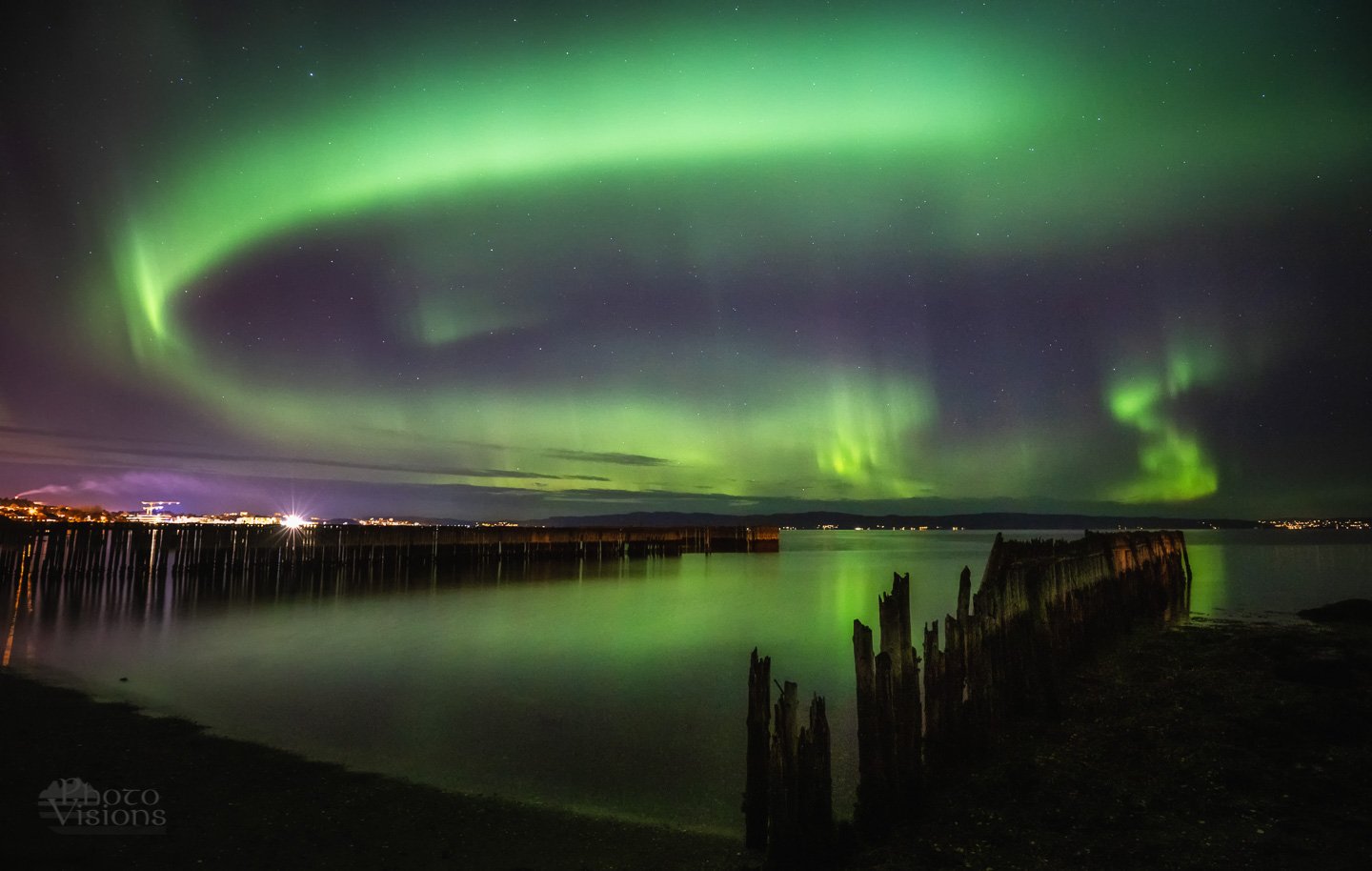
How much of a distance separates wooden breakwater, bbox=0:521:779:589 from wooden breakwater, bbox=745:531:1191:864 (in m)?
33.9

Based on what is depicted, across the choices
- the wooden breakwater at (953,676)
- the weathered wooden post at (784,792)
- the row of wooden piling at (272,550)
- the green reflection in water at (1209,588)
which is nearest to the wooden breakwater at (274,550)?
the row of wooden piling at (272,550)

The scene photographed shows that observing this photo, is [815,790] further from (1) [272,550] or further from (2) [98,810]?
(1) [272,550]

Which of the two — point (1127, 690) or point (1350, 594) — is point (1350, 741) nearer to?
point (1127, 690)

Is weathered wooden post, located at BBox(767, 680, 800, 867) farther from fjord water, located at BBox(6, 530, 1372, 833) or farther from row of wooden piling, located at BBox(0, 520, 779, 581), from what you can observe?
row of wooden piling, located at BBox(0, 520, 779, 581)

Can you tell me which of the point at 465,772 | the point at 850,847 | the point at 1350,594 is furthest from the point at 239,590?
the point at 1350,594

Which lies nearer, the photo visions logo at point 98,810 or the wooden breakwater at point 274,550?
the photo visions logo at point 98,810

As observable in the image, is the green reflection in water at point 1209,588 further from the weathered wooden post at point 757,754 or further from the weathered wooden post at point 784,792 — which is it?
the weathered wooden post at point 784,792

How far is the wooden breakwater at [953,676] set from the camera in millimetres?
7164

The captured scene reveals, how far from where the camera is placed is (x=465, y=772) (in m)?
9.37

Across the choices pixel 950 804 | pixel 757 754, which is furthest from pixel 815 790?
pixel 950 804

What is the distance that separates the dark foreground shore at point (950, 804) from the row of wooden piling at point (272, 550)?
2999 cm

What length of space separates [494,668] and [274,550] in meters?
32.3

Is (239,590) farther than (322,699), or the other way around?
(239,590)

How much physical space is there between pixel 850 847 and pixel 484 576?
118 ft
